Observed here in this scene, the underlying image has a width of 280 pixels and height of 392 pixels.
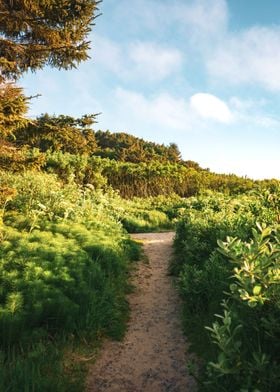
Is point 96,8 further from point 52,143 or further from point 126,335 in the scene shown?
point 126,335

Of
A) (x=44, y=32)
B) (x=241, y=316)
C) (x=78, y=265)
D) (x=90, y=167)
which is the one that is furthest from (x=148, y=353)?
(x=90, y=167)

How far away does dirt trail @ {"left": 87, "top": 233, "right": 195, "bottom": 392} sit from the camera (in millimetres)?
4859

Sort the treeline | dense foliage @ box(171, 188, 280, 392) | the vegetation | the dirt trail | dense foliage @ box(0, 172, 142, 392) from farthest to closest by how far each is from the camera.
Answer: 1. the treeline
2. the dirt trail
3. dense foliage @ box(0, 172, 142, 392)
4. the vegetation
5. dense foliage @ box(171, 188, 280, 392)

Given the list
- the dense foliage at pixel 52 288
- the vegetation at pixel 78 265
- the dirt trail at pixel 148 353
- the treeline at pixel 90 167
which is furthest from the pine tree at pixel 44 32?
the dirt trail at pixel 148 353

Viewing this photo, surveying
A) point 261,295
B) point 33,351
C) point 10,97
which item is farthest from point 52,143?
point 261,295

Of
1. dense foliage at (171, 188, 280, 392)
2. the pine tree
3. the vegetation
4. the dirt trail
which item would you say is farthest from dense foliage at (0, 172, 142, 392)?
the pine tree

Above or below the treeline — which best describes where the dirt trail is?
below

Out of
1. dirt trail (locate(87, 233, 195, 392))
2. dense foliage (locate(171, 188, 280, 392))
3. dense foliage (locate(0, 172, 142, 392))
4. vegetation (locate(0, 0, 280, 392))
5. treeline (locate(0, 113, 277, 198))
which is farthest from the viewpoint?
treeline (locate(0, 113, 277, 198))

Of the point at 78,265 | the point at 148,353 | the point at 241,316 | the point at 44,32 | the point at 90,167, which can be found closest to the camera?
the point at 241,316

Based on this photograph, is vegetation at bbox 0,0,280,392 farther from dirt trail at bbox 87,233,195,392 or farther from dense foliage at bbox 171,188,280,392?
dirt trail at bbox 87,233,195,392

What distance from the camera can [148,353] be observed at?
561cm

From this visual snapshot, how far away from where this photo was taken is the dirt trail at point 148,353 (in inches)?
191

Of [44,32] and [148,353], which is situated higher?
[44,32]

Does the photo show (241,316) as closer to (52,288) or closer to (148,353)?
(148,353)
